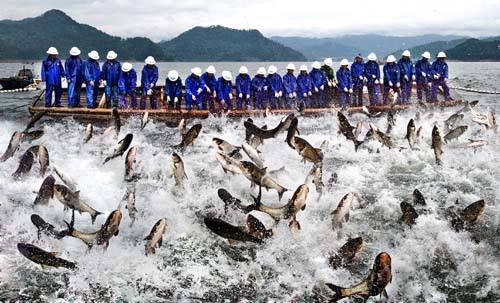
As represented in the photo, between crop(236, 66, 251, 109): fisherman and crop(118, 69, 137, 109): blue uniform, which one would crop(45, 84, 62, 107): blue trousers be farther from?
crop(236, 66, 251, 109): fisherman

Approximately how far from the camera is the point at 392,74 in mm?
23125

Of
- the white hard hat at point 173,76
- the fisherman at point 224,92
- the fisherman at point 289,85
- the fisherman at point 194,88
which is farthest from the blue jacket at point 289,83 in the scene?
the white hard hat at point 173,76

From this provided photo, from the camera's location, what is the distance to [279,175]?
43.6 ft

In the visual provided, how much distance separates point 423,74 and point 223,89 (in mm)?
10434

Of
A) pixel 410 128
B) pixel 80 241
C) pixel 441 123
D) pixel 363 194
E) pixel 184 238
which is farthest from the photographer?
pixel 441 123

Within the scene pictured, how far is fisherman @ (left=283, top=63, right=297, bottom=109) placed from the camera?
70.7 feet

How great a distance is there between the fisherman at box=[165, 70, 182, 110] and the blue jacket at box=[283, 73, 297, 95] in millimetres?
4725

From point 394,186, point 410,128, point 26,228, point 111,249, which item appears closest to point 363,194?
point 394,186

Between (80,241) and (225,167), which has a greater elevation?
(225,167)

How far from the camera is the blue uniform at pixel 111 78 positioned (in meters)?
20.1

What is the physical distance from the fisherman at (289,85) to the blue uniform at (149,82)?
5714 mm

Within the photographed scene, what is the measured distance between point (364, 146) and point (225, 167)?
692 centimetres

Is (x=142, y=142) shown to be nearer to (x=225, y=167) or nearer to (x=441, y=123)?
(x=225, y=167)

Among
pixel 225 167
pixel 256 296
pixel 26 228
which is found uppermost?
pixel 225 167
